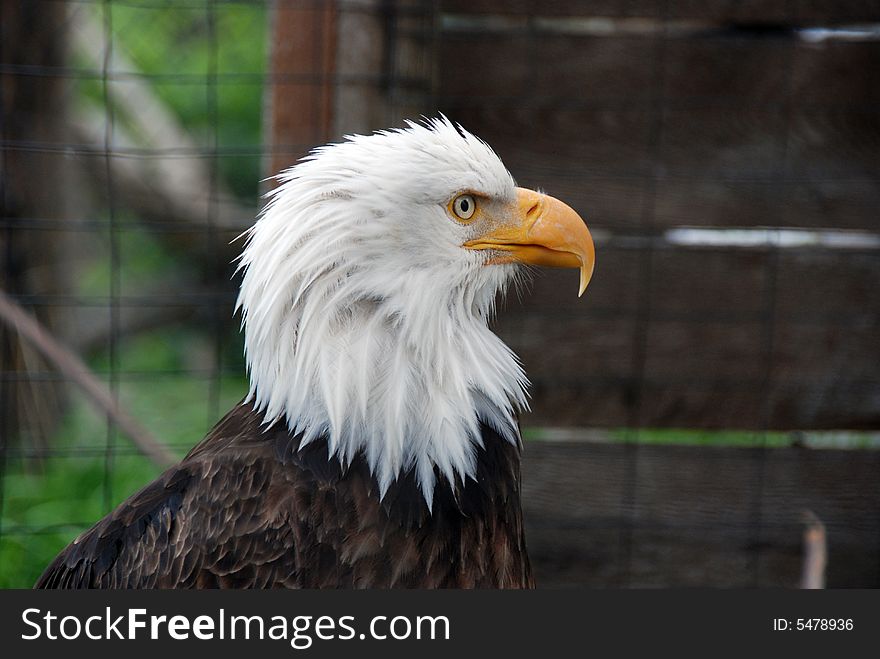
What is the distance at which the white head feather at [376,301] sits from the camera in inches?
86.4

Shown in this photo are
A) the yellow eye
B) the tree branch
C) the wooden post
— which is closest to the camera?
the yellow eye

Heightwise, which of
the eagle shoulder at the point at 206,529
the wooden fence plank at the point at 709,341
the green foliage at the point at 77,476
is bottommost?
the green foliage at the point at 77,476

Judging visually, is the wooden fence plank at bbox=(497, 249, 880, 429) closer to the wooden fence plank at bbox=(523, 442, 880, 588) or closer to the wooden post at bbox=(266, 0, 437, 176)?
the wooden fence plank at bbox=(523, 442, 880, 588)

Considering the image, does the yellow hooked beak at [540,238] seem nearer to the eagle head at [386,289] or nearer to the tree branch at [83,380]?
the eagle head at [386,289]

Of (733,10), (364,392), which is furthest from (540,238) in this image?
(733,10)

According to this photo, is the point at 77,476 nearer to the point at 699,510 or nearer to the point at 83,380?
the point at 83,380

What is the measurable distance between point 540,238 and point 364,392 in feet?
1.77

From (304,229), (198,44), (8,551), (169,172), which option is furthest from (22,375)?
(198,44)

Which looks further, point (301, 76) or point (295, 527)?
point (301, 76)

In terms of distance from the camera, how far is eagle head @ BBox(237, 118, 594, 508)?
86.4 inches

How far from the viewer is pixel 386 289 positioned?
7.21 feet

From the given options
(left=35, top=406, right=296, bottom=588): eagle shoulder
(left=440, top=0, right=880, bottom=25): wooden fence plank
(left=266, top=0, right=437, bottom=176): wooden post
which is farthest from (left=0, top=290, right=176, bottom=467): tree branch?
(left=440, top=0, right=880, bottom=25): wooden fence plank

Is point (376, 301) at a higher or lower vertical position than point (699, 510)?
higher

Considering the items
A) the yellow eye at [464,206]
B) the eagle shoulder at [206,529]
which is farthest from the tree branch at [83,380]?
the yellow eye at [464,206]
